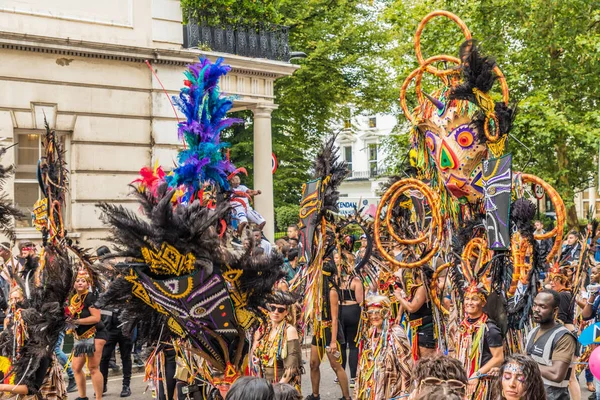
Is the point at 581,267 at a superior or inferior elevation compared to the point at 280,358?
superior

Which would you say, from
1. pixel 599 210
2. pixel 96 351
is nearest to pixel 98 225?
pixel 96 351

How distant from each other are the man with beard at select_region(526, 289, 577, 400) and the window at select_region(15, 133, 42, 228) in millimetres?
10745

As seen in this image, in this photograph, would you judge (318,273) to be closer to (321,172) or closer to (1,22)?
(321,172)

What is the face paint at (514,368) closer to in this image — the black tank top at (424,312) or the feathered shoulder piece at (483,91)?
the black tank top at (424,312)

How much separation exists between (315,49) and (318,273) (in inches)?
619

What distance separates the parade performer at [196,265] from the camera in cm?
594

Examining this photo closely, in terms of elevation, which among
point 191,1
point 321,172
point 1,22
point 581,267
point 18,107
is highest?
point 191,1

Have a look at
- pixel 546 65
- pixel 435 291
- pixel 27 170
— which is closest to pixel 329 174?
pixel 435 291

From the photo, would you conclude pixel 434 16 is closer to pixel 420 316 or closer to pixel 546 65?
pixel 420 316

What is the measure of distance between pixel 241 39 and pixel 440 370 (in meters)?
13.8

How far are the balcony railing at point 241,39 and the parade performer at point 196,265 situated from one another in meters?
10.7

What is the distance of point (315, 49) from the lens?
80.3 feet

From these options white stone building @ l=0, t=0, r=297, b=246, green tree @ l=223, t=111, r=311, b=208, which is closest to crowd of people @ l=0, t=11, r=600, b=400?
white stone building @ l=0, t=0, r=297, b=246

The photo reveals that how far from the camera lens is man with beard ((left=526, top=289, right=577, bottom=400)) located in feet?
22.2
